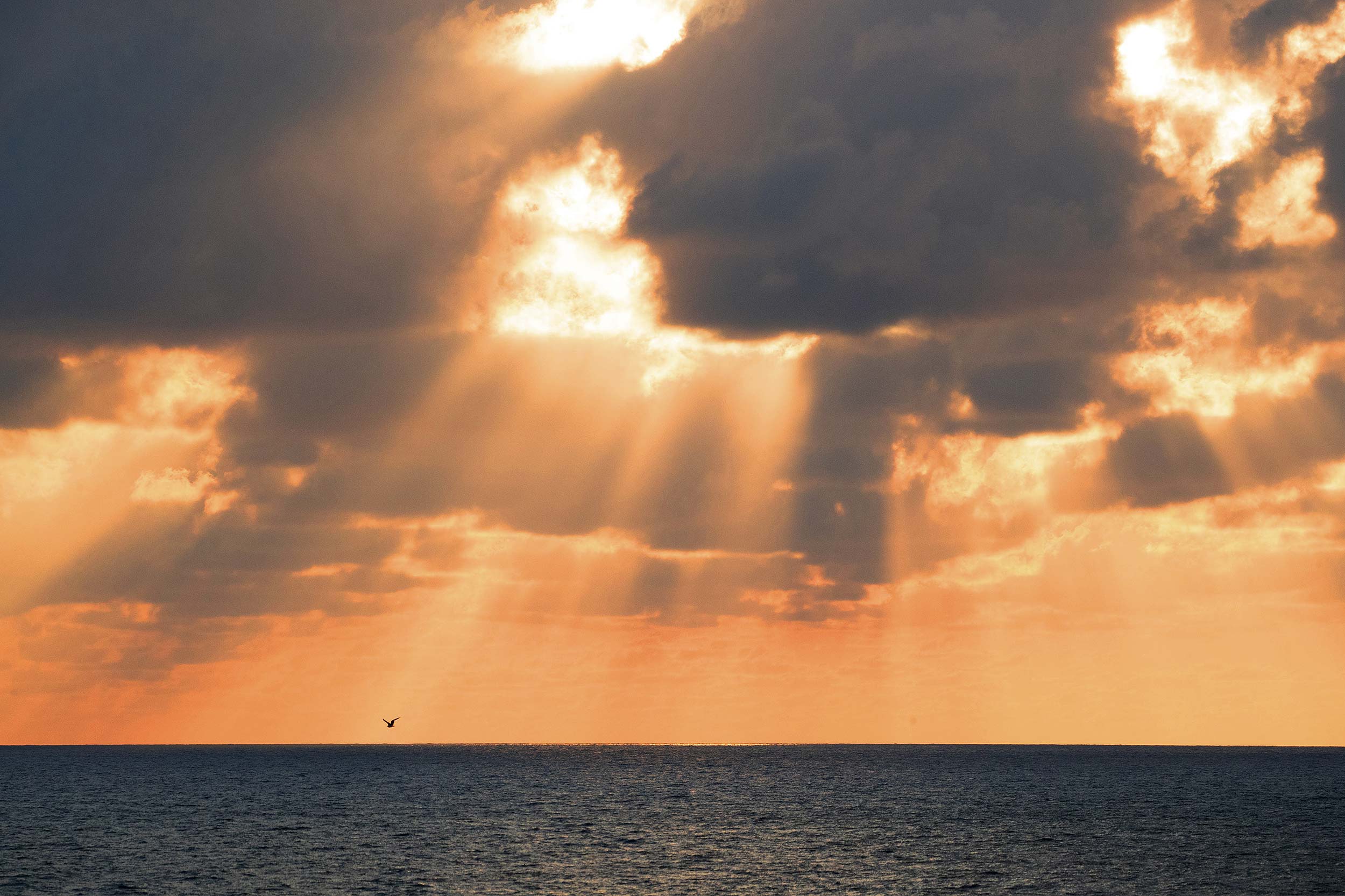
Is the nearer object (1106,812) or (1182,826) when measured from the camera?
(1182,826)

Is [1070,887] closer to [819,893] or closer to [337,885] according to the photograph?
[819,893]

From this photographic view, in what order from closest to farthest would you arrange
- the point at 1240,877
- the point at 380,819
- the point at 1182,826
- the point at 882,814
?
the point at 1240,877
the point at 1182,826
the point at 380,819
the point at 882,814

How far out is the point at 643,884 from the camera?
103m

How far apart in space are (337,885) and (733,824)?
62.0 m

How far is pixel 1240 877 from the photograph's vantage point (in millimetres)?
106000

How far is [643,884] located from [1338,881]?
4842 cm

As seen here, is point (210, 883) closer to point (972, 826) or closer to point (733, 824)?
point (733, 824)

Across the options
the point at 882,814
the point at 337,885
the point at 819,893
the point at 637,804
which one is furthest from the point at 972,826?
the point at 337,885

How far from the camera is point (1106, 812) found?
590 feet

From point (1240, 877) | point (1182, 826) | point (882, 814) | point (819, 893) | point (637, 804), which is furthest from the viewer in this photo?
point (637, 804)

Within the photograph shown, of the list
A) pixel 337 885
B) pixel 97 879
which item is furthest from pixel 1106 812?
pixel 97 879

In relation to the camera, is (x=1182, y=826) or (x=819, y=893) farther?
(x=1182, y=826)

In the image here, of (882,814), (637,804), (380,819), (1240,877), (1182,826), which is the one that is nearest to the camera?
(1240,877)

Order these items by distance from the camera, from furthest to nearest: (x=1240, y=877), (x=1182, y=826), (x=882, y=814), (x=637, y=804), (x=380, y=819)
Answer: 1. (x=637, y=804)
2. (x=882, y=814)
3. (x=380, y=819)
4. (x=1182, y=826)
5. (x=1240, y=877)
